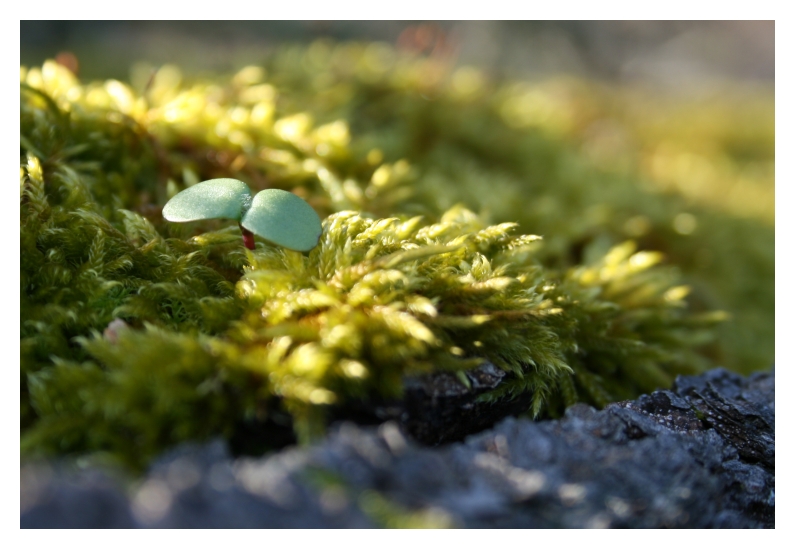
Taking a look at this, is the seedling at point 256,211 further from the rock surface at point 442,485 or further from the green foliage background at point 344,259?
the rock surface at point 442,485

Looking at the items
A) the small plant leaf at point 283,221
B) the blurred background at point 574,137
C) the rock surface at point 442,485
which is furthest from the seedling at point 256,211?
the blurred background at point 574,137

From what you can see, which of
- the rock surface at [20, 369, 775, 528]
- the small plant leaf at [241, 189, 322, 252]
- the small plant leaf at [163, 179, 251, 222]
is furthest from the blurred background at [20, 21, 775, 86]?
the rock surface at [20, 369, 775, 528]

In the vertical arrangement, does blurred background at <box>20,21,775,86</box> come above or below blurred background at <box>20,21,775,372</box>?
above

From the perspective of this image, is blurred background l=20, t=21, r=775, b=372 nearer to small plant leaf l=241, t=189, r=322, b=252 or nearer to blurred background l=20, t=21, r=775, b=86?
blurred background l=20, t=21, r=775, b=86

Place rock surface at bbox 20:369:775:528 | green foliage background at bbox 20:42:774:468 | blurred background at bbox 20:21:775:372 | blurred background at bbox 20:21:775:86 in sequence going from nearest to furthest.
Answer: rock surface at bbox 20:369:775:528, green foliage background at bbox 20:42:774:468, blurred background at bbox 20:21:775:372, blurred background at bbox 20:21:775:86

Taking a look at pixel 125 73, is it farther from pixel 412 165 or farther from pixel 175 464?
pixel 175 464

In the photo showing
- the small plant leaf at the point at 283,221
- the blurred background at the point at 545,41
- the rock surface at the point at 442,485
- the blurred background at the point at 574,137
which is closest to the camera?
the rock surface at the point at 442,485

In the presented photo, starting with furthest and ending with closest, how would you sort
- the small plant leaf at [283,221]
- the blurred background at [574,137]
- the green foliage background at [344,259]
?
the blurred background at [574,137] < the small plant leaf at [283,221] < the green foliage background at [344,259]
